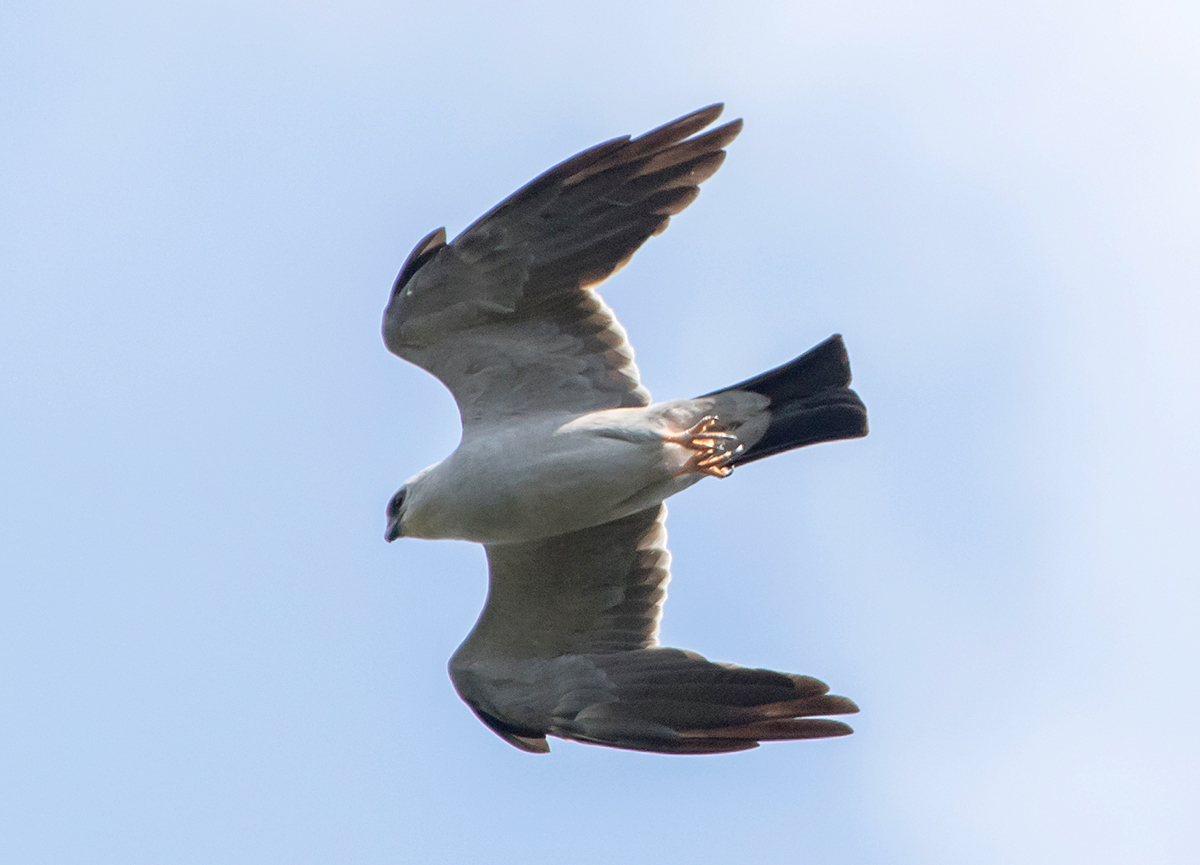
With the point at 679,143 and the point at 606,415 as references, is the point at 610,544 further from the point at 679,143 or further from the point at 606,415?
the point at 679,143

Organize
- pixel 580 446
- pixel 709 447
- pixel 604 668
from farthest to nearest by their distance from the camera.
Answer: pixel 604 668
pixel 709 447
pixel 580 446

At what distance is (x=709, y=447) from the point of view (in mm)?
8102

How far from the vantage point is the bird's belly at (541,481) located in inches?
312

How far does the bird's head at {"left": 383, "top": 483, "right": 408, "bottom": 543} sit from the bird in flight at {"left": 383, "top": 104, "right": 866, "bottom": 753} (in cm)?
1

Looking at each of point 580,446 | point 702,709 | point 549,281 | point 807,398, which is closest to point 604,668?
point 702,709

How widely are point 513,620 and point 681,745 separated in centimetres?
160

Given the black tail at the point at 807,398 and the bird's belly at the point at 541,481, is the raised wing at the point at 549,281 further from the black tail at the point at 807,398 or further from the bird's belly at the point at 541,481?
the black tail at the point at 807,398

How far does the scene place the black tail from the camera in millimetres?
8281

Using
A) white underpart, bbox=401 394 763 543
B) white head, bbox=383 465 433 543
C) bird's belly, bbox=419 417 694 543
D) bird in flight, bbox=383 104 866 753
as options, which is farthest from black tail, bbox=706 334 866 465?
white head, bbox=383 465 433 543

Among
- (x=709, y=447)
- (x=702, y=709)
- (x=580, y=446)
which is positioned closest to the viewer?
(x=702, y=709)

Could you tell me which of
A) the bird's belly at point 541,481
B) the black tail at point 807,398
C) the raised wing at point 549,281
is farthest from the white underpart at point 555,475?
the black tail at point 807,398

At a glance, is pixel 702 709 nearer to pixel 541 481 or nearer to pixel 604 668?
pixel 604 668

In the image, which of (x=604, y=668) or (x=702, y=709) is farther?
(x=604, y=668)

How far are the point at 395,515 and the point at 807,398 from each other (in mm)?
2698
